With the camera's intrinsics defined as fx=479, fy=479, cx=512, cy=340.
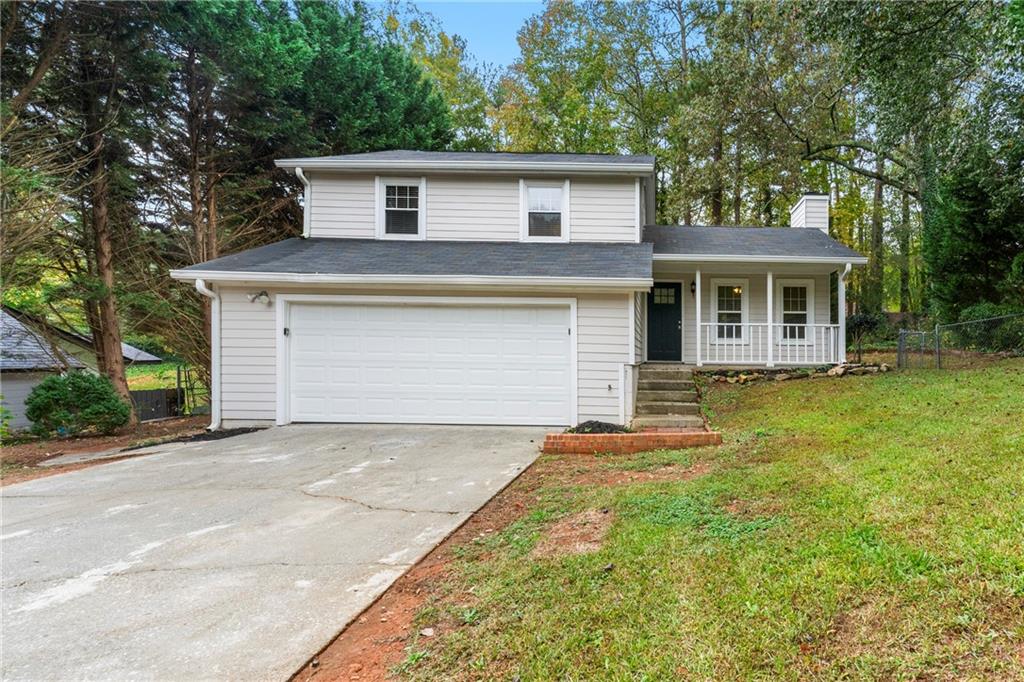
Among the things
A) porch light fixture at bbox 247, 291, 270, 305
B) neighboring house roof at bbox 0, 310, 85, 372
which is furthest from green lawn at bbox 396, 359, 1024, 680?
neighboring house roof at bbox 0, 310, 85, 372

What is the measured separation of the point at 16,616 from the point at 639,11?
22.8m

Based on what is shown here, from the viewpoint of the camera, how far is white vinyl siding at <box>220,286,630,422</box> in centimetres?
780

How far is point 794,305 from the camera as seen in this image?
1114 cm

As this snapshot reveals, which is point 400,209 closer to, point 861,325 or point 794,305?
point 794,305

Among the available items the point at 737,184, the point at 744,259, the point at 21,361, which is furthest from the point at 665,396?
the point at 21,361

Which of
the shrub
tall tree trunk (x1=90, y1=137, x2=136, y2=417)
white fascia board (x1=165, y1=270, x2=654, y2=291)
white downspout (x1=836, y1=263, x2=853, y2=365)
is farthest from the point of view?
the shrub

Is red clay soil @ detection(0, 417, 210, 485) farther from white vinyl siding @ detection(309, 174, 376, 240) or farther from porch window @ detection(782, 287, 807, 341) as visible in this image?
porch window @ detection(782, 287, 807, 341)

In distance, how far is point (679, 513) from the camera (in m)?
3.37

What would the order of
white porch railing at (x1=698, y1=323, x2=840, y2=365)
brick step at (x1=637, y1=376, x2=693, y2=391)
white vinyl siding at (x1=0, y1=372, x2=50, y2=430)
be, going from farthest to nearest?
white vinyl siding at (x1=0, y1=372, x2=50, y2=430), white porch railing at (x1=698, y1=323, x2=840, y2=365), brick step at (x1=637, y1=376, x2=693, y2=391)

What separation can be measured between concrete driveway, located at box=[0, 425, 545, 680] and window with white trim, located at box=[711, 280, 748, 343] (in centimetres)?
721

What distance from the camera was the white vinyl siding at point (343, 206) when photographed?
9914 mm

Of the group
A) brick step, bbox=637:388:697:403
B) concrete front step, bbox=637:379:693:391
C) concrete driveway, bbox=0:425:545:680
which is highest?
concrete front step, bbox=637:379:693:391

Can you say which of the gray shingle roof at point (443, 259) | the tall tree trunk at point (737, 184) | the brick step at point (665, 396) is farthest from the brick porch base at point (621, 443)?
the tall tree trunk at point (737, 184)

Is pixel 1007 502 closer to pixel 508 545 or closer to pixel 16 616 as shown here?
pixel 508 545
